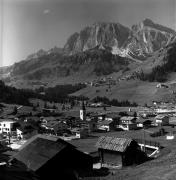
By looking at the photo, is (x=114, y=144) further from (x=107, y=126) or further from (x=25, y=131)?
(x=107, y=126)

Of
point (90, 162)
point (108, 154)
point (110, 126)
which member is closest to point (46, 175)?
point (90, 162)

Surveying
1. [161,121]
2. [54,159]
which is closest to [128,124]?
[161,121]

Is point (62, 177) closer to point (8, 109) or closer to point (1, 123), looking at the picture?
point (1, 123)

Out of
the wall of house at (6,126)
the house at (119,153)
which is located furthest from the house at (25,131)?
the house at (119,153)

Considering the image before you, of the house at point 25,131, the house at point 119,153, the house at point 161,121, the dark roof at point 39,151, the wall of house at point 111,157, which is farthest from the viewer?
the house at point 161,121

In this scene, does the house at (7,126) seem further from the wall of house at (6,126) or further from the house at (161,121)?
the house at (161,121)

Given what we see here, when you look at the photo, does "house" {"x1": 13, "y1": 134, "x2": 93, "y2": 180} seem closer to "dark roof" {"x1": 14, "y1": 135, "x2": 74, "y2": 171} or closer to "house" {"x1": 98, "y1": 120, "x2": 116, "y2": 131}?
"dark roof" {"x1": 14, "y1": 135, "x2": 74, "y2": 171}
